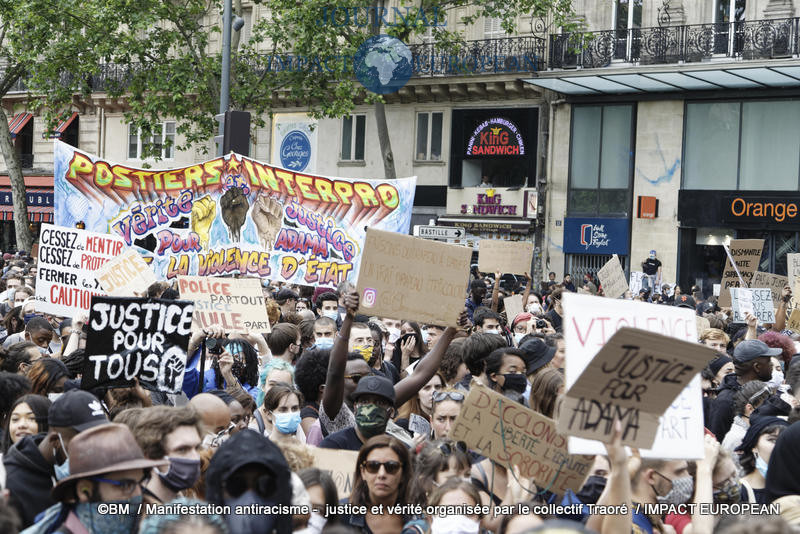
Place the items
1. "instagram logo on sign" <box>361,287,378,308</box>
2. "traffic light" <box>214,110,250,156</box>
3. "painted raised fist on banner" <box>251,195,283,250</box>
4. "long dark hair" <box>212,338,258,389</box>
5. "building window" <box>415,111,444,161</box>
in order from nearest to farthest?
"instagram logo on sign" <box>361,287,378,308</box>
"long dark hair" <box>212,338,258,389</box>
"painted raised fist on banner" <box>251,195,283,250</box>
"traffic light" <box>214,110,250,156</box>
"building window" <box>415,111,444,161</box>

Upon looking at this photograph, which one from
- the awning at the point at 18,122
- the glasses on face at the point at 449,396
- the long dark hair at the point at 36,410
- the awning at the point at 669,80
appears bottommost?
the long dark hair at the point at 36,410

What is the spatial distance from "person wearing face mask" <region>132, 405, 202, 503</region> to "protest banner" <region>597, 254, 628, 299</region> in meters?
9.37

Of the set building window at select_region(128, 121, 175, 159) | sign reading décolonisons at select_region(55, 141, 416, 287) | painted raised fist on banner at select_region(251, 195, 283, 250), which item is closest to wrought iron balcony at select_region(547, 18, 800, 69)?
building window at select_region(128, 121, 175, 159)

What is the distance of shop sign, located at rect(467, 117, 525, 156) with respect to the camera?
30.2m

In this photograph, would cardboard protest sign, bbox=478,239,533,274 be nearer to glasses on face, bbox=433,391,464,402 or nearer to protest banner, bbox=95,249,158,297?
protest banner, bbox=95,249,158,297

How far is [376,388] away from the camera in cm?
582

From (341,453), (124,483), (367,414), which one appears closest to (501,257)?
(367,414)

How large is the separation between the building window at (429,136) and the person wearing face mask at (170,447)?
1073 inches

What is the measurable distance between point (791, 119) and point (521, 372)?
2195cm

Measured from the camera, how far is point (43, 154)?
134 ft

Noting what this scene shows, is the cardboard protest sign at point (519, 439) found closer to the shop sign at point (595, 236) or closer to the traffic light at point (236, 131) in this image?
the traffic light at point (236, 131)

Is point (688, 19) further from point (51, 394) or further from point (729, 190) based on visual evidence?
point (51, 394)

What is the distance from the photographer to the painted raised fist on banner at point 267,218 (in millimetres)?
12289

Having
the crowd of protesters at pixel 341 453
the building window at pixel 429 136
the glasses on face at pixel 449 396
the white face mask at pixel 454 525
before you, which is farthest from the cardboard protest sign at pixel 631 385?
the building window at pixel 429 136
